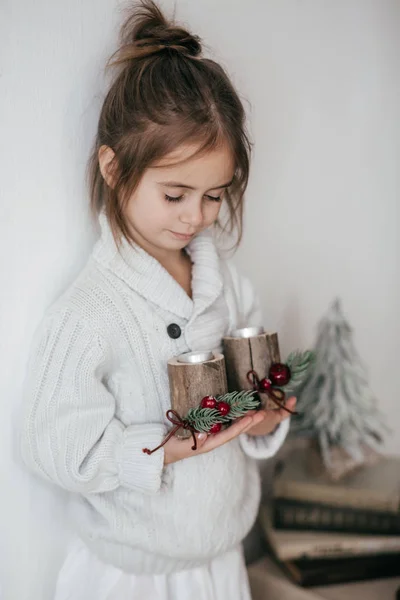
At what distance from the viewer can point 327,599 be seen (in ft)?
3.60

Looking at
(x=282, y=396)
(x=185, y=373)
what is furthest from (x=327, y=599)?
(x=185, y=373)

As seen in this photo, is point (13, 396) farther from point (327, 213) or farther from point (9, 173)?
point (327, 213)

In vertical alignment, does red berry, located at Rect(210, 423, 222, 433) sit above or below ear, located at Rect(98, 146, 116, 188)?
below

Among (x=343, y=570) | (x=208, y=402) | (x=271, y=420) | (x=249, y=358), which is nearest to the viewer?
(x=208, y=402)

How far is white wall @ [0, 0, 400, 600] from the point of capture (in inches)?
33.8

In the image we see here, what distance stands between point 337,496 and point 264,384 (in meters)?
0.41


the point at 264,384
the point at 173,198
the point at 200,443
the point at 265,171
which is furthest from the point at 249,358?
the point at 265,171

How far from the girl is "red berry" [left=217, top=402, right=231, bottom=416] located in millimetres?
54

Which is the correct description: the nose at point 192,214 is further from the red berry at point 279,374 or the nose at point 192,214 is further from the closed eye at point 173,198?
the red berry at point 279,374

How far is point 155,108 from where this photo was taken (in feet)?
2.65

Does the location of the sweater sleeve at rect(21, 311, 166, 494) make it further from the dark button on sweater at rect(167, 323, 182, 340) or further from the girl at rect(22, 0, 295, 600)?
the dark button on sweater at rect(167, 323, 182, 340)

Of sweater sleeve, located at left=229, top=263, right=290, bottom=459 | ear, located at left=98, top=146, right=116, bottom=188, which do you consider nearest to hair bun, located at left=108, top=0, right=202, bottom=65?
ear, located at left=98, top=146, right=116, bottom=188

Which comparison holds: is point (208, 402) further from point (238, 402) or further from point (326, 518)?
point (326, 518)

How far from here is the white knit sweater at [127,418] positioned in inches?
31.7
